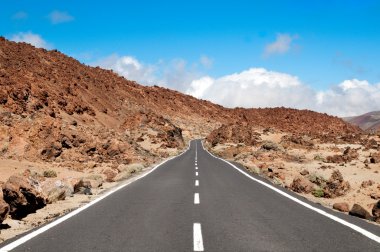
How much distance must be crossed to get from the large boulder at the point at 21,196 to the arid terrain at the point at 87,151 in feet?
0.08

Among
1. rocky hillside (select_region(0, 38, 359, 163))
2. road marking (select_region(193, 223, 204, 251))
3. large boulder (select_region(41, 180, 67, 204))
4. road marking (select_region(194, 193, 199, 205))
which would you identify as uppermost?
rocky hillside (select_region(0, 38, 359, 163))

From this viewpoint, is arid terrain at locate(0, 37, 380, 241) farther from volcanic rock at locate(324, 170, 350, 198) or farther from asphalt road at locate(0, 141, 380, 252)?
asphalt road at locate(0, 141, 380, 252)

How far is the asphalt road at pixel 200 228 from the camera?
266 inches

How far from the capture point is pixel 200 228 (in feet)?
26.8

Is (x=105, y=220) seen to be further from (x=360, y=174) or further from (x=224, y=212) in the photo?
(x=360, y=174)

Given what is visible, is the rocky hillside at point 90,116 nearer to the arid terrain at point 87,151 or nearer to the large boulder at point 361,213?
the arid terrain at point 87,151

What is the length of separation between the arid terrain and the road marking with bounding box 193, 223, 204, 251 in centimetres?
360

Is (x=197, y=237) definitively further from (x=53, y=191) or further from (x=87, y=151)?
(x=87, y=151)

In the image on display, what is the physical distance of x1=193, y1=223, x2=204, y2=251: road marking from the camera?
662cm

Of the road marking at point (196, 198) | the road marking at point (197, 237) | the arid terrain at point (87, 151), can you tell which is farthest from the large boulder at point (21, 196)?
the road marking at point (197, 237)

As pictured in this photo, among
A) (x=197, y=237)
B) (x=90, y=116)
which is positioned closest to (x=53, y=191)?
(x=197, y=237)

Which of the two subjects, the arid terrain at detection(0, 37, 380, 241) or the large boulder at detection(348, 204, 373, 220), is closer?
the large boulder at detection(348, 204, 373, 220)

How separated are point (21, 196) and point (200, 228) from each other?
4.74 metres

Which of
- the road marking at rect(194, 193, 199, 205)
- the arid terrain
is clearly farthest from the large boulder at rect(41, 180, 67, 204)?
the road marking at rect(194, 193, 199, 205)
